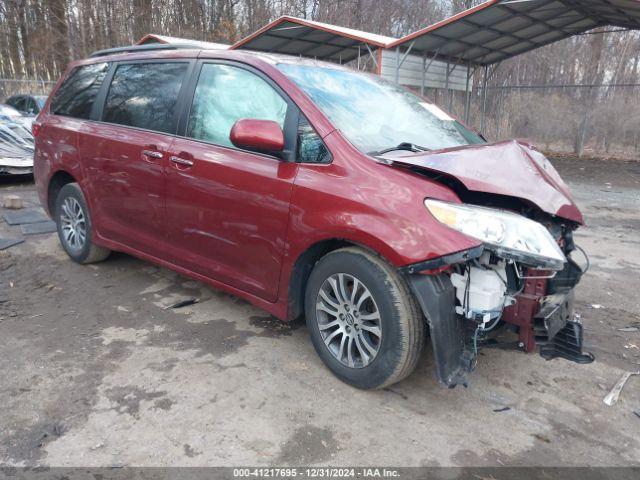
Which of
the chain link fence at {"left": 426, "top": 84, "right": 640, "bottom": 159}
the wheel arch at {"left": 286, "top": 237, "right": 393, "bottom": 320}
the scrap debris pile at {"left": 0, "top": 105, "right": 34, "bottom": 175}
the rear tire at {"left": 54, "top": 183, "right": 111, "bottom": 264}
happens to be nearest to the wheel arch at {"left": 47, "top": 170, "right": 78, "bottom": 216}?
the rear tire at {"left": 54, "top": 183, "right": 111, "bottom": 264}

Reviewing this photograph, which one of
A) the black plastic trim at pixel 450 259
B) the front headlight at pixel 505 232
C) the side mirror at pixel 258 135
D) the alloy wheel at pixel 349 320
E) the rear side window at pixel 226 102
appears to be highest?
the rear side window at pixel 226 102

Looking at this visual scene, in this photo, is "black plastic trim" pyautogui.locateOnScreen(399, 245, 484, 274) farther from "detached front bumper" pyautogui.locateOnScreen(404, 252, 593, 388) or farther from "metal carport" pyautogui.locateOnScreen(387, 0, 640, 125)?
"metal carport" pyautogui.locateOnScreen(387, 0, 640, 125)

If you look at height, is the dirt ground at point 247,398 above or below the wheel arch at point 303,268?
below

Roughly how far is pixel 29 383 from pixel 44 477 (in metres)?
0.87

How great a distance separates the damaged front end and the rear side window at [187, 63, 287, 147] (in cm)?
129

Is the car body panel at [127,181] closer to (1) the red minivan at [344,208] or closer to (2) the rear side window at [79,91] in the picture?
(1) the red minivan at [344,208]

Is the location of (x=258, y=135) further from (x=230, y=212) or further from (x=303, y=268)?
(x=303, y=268)

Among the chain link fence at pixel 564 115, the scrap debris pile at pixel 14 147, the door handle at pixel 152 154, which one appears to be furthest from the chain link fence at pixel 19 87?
the door handle at pixel 152 154

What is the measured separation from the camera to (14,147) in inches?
342

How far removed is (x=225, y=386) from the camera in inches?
115

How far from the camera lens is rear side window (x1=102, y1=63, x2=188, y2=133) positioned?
3.74 metres

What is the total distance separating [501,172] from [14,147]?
863 centimetres

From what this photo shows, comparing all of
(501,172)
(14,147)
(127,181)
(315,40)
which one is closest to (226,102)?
(127,181)

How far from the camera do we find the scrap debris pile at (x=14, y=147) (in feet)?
27.9
